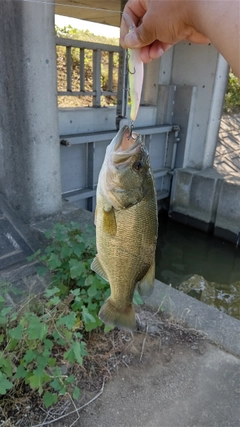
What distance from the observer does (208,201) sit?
24.7 feet

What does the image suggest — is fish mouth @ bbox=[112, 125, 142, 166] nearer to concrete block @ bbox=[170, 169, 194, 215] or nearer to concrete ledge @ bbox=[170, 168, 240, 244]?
concrete ledge @ bbox=[170, 168, 240, 244]

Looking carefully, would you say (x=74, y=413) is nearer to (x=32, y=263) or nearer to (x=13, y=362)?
(x=13, y=362)

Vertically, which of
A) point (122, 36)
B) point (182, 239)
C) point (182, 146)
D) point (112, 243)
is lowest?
point (182, 239)

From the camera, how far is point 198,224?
7828mm

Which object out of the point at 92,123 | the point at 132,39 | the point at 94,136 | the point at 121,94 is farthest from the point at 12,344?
the point at 121,94

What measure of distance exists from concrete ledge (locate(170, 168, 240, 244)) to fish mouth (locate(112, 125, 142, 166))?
6045 millimetres

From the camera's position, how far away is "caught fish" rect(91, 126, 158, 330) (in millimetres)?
1508

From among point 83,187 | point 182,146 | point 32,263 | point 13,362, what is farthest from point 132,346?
point 182,146

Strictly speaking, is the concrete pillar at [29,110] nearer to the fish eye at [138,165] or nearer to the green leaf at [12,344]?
the green leaf at [12,344]

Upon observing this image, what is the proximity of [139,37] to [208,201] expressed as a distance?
6.41 metres

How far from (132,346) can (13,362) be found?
102 centimetres

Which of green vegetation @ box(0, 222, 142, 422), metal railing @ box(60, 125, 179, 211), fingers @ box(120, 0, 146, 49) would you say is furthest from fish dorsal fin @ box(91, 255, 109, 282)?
metal railing @ box(60, 125, 179, 211)

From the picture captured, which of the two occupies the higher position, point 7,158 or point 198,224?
point 7,158

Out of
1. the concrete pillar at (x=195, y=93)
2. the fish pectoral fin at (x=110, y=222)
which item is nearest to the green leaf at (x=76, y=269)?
the fish pectoral fin at (x=110, y=222)
